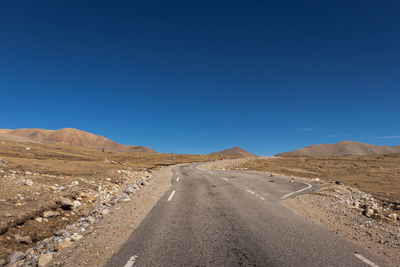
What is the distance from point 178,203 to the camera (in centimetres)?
1105

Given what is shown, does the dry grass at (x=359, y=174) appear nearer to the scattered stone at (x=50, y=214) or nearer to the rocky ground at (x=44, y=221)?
the rocky ground at (x=44, y=221)

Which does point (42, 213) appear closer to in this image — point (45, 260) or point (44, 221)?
point (44, 221)

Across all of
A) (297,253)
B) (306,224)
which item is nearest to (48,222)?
(297,253)

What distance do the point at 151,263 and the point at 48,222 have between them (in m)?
6.19

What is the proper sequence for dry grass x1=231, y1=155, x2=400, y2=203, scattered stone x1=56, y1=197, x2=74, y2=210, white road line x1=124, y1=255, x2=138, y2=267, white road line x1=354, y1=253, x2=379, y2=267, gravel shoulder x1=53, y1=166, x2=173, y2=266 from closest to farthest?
white road line x1=124, y1=255, x2=138, y2=267
white road line x1=354, y1=253, x2=379, y2=267
gravel shoulder x1=53, y1=166, x2=173, y2=266
scattered stone x1=56, y1=197, x2=74, y2=210
dry grass x1=231, y1=155, x2=400, y2=203

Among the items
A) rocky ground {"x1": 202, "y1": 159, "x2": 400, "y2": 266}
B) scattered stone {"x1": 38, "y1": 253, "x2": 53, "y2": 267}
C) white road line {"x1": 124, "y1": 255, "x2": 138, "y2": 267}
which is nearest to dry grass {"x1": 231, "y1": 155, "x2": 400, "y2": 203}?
rocky ground {"x1": 202, "y1": 159, "x2": 400, "y2": 266}

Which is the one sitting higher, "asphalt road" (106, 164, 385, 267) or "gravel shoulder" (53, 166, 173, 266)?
"asphalt road" (106, 164, 385, 267)

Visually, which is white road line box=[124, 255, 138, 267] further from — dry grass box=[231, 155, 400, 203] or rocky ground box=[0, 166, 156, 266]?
dry grass box=[231, 155, 400, 203]

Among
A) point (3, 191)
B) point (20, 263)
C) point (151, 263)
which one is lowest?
Result: point (20, 263)

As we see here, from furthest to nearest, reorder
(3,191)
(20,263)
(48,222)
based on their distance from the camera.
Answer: (3,191) < (48,222) < (20,263)

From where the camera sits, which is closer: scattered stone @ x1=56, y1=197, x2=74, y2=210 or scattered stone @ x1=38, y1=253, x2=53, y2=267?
scattered stone @ x1=38, y1=253, x2=53, y2=267

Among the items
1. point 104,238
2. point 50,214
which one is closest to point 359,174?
point 104,238

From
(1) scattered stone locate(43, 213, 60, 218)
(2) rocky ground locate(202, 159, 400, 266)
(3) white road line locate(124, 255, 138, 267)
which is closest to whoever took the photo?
(3) white road line locate(124, 255, 138, 267)

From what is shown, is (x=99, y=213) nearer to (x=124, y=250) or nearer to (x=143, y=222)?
(x=143, y=222)
